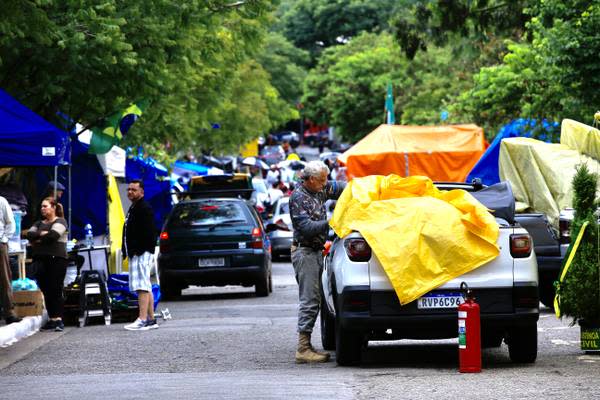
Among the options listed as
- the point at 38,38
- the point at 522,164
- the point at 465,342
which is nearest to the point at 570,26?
the point at 522,164

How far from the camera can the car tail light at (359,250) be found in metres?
11.7

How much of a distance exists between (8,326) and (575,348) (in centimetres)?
671

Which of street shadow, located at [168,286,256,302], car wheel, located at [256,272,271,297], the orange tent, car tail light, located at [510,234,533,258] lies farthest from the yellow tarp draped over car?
the orange tent

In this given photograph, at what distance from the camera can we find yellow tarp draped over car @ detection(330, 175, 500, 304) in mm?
11570

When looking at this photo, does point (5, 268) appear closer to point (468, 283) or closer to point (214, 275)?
point (214, 275)

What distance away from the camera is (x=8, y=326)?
16.3 meters

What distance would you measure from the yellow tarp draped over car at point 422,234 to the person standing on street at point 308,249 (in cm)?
56

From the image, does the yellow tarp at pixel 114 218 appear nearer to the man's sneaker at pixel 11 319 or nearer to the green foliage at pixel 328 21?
the man's sneaker at pixel 11 319

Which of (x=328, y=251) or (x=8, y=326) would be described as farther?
(x=8, y=326)

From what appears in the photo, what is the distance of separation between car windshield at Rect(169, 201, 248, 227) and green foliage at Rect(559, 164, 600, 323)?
36.0 feet

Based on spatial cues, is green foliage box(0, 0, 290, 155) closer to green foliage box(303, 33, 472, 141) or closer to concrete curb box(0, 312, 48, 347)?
concrete curb box(0, 312, 48, 347)

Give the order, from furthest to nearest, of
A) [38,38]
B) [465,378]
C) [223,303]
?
[223,303] < [38,38] < [465,378]

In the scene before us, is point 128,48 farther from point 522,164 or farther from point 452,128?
point 452,128

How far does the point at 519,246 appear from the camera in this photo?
11.8 meters
